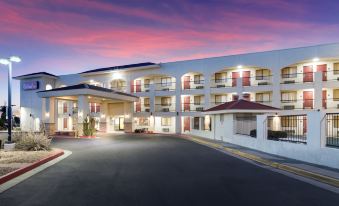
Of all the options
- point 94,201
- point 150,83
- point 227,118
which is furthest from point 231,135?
point 150,83

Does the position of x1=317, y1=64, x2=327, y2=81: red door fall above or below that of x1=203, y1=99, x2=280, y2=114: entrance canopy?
above

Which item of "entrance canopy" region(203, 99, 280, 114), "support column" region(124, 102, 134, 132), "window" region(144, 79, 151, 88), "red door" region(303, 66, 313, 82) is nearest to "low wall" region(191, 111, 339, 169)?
"entrance canopy" region(203, 99, 280, 114)

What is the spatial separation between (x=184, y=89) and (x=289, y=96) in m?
16.0

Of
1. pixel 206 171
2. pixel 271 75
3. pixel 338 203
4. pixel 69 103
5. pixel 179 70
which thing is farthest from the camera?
pixel 69 103

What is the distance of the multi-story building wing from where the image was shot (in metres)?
35.1

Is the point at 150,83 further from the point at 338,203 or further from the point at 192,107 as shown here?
the point at 338,203

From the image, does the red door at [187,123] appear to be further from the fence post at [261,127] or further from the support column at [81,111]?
the fence post at [261,127]


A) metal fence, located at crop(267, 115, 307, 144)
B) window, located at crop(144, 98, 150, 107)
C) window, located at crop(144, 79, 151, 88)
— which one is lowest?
metal fence, located at crop(267, 115, 307, 144)

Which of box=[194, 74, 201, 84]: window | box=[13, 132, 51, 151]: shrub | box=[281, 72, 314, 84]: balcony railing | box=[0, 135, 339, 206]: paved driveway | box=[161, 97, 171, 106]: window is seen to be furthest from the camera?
box=[161, 97, 171, 106]: window

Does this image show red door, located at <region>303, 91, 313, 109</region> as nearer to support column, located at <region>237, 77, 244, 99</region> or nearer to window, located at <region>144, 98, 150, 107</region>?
support column, located at <region>237, 77, 244, 99</region>

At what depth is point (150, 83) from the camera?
48.0 metres

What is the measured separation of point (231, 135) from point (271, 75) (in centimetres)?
1801

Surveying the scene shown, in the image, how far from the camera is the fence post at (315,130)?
478 inches

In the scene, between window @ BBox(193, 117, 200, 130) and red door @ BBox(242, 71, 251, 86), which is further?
window @ BBox(193, 117, 200, 130)
